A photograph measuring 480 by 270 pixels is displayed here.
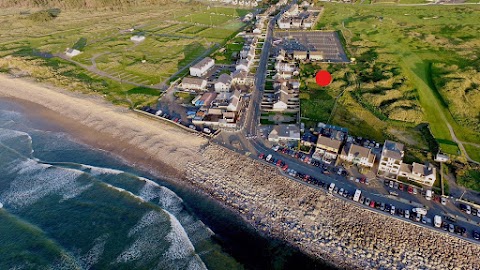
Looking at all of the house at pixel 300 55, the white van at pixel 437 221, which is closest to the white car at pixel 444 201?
the white van at pixel 437 221

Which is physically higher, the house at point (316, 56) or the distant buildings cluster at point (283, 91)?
the house at point (316, 56)

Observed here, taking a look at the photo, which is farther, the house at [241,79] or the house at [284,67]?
the house at [284,67]

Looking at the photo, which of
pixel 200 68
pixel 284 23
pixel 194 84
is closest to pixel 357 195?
pixel 194 84

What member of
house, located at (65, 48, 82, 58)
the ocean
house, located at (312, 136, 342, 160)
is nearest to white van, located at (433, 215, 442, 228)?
the ocean

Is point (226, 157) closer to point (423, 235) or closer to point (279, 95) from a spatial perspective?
point (279, 95)

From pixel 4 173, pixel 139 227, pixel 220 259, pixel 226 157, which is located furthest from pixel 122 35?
pixel 220 259

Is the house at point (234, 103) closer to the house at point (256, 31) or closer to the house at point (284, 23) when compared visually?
the house at point (256, 31)
